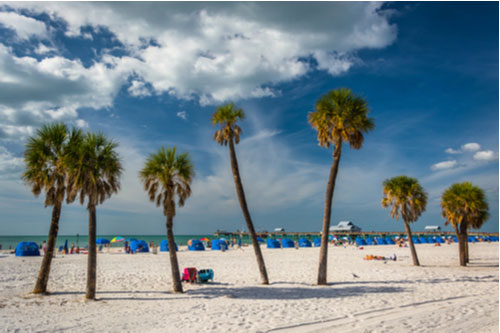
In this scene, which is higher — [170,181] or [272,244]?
[170,181]

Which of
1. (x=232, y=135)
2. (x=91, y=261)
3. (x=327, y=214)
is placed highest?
(x=232, y=135)

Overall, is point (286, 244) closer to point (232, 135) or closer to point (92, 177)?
point (232, 135)

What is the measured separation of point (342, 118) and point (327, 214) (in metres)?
4.81

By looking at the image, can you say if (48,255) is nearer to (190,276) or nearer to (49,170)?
(49,170)

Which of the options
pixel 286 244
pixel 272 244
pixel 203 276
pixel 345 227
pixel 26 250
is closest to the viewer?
pixel 203 276

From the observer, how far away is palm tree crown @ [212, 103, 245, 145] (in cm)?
1738

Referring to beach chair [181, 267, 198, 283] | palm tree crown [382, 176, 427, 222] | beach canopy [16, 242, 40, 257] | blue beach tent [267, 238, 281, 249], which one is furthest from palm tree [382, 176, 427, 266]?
beach canopy [16, 242, 40, 257]

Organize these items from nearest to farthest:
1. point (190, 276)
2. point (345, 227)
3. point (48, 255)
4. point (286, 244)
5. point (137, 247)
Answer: point (48, 255) < point (190, 276) < point (137, 247) < point (286, 244) < point (345, 227)

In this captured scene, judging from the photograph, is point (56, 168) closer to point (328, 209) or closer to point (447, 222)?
point (328, 209)

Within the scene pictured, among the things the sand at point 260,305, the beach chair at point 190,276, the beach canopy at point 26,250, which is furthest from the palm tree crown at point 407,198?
the beach canopy at point 26,250

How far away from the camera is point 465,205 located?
76.6ft

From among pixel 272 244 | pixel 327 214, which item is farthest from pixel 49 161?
pixel 272 244

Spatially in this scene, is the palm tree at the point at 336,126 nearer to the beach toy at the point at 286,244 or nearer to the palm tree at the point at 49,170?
the palm tree at the point at 49,170

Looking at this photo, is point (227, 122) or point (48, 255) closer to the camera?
point (48, 255)
